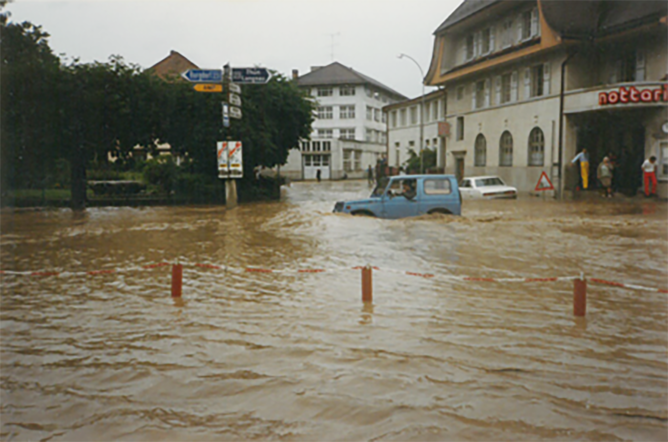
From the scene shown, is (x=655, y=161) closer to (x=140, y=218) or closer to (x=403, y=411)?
(x=140, y=218)

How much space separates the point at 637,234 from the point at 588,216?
4.73m

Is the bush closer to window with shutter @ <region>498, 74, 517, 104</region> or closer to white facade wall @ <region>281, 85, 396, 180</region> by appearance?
window with shutter @ <region>498, 74, 517, 104</region>

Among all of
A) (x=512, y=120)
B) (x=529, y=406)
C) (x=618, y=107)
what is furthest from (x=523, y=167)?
(x=529, y=406)

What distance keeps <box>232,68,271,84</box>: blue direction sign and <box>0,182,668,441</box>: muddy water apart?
9.53 m

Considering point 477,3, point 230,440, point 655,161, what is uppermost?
point 477,3

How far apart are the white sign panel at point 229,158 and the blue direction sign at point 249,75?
2368 mm

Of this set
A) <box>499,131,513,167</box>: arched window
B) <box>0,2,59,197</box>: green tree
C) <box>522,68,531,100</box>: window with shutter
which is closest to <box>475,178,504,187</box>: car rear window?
<box>522,68,531,100</box>: window with shutter

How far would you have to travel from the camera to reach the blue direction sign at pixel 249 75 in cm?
1984

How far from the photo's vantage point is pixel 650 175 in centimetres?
2477

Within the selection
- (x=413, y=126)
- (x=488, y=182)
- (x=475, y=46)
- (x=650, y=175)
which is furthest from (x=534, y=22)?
(x=413, y=126)

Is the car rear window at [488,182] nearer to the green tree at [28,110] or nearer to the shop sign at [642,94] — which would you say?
the shop sign at [642,94]

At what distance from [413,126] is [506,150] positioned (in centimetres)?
2080

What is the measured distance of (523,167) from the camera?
107ft

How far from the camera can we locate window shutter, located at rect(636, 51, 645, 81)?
26344mm
